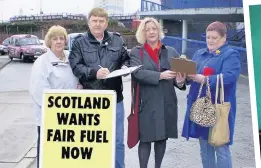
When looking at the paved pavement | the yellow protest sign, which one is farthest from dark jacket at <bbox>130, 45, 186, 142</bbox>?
the paved pavement

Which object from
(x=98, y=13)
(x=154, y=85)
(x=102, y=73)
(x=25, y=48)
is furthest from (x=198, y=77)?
(x=25, y=48)

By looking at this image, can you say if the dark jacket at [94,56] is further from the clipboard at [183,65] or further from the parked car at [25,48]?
the parked car at [25,48]

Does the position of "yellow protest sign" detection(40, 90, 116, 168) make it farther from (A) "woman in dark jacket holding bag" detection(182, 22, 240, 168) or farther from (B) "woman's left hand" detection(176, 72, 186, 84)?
Answer: (A) "woman in dark jacket holding bag" detection(182, 22, 240, 168)

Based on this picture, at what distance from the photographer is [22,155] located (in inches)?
217

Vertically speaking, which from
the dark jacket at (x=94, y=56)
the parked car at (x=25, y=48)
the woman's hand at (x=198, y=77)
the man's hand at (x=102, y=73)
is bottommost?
the woman's hand at (x=198, y=77)

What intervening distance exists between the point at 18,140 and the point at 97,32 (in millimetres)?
3172

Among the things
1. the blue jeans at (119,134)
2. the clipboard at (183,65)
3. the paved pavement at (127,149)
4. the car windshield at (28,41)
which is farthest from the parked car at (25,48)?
the clipboard at (183,65)

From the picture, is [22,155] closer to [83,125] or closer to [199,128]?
[83,125]

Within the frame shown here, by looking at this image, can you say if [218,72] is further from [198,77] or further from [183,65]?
[183,65]

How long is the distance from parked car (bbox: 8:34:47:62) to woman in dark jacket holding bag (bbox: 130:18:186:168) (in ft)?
59.7

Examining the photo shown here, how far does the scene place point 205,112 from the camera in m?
3.74

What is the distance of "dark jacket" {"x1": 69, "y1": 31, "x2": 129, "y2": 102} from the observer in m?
3.84

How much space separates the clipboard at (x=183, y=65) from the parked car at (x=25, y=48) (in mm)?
18622

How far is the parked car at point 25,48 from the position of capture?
22.3 m
